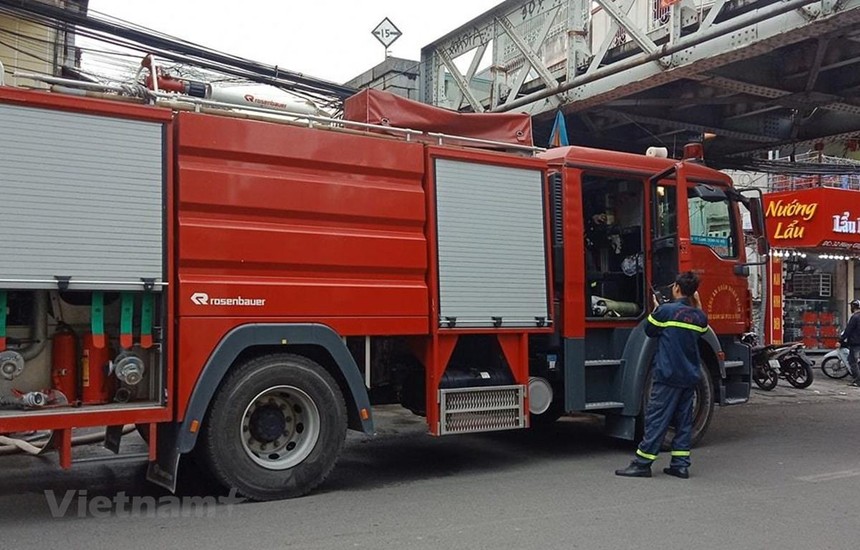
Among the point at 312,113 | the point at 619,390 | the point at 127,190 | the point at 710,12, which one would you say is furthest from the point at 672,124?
the point at 127,190

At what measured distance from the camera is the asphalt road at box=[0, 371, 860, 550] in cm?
468

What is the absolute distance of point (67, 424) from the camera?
4.77 meters

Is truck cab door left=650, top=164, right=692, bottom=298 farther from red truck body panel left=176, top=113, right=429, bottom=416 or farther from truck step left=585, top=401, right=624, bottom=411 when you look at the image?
red truck body panel left=176, top=113, right=429, bottom=416

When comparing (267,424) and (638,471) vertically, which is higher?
(267,424)

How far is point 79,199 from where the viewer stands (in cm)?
484

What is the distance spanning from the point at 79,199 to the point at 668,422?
4.83 m

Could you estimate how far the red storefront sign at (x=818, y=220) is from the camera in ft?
56.6

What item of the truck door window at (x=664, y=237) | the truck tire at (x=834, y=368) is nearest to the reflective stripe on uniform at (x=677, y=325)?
the truck door window at (x=664, y=237)

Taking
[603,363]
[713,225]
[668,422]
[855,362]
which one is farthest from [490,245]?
[855,362]

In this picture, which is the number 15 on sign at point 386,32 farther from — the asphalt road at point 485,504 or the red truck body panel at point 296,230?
the asphalt road at point 485,504

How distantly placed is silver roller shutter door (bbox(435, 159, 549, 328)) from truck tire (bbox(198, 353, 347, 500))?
1.22 meters

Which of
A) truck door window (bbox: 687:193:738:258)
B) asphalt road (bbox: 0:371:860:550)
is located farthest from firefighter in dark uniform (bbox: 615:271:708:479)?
truck door window (bbox: 687:193:738:258)

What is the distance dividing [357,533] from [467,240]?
261 cm

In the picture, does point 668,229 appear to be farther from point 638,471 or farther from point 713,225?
point 638,471
